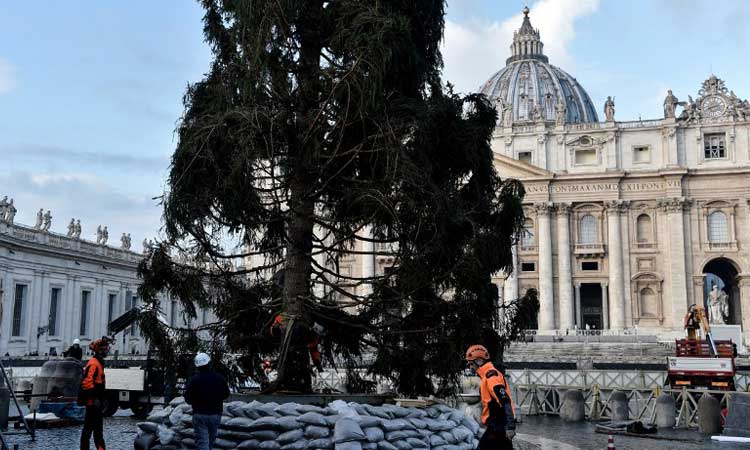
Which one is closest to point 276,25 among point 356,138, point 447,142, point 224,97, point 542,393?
point 224,97

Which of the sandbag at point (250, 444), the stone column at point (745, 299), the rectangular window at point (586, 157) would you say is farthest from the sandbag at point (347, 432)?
the rectangular window at point (586, 157)

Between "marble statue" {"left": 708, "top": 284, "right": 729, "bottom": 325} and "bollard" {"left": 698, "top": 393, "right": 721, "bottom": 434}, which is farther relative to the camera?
"marble statue" {"left": 708, "top": 284, "right": 729, "bottom": 325}

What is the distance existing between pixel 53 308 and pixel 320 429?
4109cm

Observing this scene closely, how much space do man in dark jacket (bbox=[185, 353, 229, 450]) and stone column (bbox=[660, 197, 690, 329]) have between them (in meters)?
58.0

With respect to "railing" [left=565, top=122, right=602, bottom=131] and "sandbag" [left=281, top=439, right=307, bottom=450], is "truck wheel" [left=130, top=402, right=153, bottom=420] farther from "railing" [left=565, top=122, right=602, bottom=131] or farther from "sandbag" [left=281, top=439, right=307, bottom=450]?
"railing" [left=565, top=122, right=602, bottom=131]

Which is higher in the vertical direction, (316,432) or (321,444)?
(316,432)

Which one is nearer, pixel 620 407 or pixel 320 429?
pixel 320 429

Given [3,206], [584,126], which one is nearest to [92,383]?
[3,206]

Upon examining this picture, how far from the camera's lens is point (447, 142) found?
1222 centimetres

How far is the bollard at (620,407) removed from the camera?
2105cm

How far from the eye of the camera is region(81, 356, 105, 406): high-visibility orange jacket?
11.2m

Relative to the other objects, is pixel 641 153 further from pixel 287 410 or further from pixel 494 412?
pixel 494 412

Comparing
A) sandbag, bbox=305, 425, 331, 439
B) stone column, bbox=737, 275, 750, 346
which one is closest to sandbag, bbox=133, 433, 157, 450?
sandbag, bbox=305, 425, 331, 439

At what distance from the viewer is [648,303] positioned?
209ft
